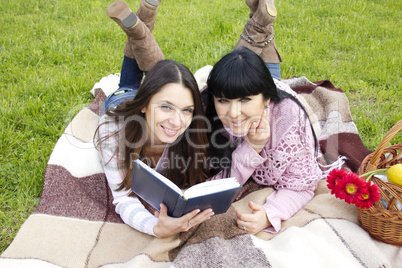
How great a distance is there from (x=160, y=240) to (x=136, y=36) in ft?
4.68

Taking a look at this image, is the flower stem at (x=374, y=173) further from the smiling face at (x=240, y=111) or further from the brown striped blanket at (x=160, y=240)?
the smiling face at (x=240, y=111)

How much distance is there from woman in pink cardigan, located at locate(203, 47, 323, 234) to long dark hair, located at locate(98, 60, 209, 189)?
0.10 m

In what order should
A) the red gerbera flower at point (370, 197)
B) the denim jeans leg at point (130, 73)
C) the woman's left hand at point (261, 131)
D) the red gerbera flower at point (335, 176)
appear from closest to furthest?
the red gerbera flower at point (370, 197) → the red gerbera flower at point (335, 176) → the woman's left hand at point (261, 131) → the denim jeans leg at point (130, 73)

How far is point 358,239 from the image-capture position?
76.2 inches

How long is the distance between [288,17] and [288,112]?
3.05m

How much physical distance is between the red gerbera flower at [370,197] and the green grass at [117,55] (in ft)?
4.01

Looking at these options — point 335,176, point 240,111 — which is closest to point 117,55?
point 240,111

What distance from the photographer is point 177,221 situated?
188cm

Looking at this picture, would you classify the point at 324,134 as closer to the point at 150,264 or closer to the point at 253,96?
the point at 253,96

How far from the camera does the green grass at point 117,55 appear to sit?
278 cm

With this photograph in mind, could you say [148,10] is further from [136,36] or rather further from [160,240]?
[160,240]

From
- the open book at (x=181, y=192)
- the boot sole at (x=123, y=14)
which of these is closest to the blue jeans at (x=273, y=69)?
the boot sole at (x=123, y=14)

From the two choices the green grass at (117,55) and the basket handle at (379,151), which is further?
the green grass at (117,55)

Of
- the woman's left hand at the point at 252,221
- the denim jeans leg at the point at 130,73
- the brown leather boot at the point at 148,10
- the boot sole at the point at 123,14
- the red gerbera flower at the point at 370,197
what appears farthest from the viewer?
the denim jeans leg at the point at 130,73
